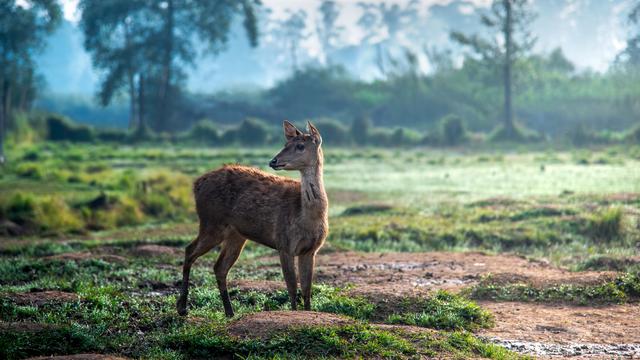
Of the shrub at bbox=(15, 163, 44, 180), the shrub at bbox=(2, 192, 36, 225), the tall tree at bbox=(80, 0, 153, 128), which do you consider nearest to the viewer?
the shrub at bbox=(2, 192, 36, 225)

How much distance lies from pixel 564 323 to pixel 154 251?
740 cm

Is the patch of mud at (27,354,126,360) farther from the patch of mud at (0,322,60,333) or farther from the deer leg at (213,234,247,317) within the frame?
the deer leg at (213,234,247,317)

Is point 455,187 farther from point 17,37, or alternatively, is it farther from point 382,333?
point 17,37

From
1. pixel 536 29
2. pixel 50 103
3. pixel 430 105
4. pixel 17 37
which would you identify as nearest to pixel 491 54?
pixel 430 105

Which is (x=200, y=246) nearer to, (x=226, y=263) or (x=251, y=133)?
(x=226, y=263)

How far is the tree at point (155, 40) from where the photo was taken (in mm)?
62531

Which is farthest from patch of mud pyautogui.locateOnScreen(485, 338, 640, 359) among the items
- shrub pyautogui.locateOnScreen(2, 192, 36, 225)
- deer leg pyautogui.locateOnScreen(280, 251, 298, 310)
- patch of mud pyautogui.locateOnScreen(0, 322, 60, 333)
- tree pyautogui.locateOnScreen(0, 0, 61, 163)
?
tree pyautogui.locateOnScreen(0, 0, 61, 163)

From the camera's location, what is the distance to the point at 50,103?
109 meters

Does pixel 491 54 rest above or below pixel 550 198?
above

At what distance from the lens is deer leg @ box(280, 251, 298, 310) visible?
962 cm

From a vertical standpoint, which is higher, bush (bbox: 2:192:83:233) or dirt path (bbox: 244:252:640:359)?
bush (bbox: 2:192:83:233)

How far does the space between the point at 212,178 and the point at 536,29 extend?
14173cm

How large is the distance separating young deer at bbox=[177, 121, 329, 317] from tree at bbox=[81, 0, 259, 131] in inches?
2069

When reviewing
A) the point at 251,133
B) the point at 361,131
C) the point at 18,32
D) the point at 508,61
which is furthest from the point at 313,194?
the point at 508,61
